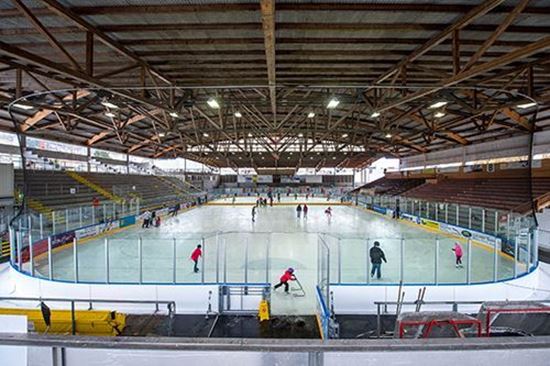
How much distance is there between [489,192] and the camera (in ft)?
65.3

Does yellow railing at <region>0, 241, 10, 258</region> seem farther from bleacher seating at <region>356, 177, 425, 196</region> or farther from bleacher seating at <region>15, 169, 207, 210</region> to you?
bleacher seating at <region>356, 177, 425, 196</region>

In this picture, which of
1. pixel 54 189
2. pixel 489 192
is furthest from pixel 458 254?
pixel 54 189

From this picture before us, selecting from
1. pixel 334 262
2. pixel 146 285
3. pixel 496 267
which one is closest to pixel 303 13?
pixel 334 262

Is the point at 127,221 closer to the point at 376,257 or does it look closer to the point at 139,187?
the point at 139,187

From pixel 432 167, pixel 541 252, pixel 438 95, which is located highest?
pixel 438 95

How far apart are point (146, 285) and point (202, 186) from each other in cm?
4251

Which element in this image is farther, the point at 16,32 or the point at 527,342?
the point at 16,32

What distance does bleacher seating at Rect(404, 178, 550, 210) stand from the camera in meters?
16.7

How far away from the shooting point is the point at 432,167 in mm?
34031

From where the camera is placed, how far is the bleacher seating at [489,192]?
1667cm

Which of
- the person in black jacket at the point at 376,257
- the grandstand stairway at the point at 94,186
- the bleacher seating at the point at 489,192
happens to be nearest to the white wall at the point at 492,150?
the bleacher seating at the point at 489,192

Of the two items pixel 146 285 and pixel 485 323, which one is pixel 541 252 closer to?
pixel 485 323

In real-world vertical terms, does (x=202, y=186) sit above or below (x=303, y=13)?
below

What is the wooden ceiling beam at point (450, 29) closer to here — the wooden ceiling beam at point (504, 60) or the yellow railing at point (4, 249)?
the wooden ceiling beam at point (504, 60)
